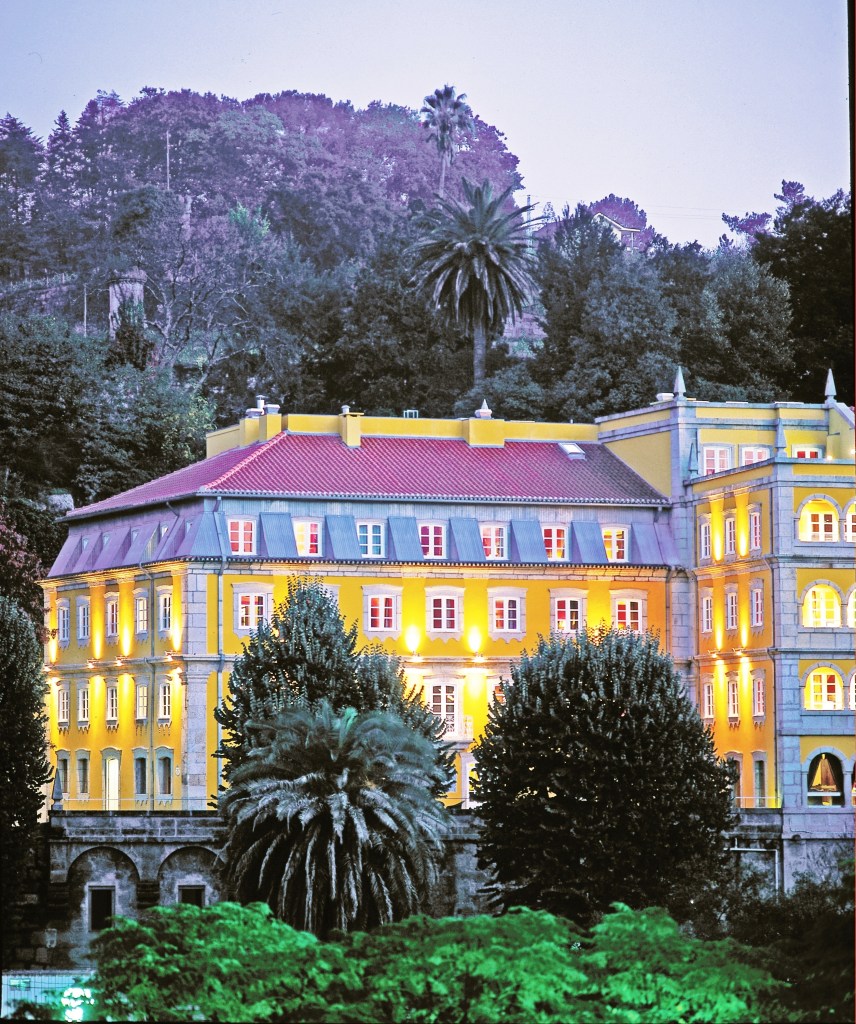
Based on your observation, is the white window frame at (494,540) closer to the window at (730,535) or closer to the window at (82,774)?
the window at (730,535)

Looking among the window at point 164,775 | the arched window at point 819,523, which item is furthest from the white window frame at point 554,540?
the window at point 164,775

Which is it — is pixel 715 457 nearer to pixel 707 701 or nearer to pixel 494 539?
pixel 494 539

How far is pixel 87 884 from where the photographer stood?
7788 cm

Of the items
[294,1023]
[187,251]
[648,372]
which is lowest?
[294,1023]

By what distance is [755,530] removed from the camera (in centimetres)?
9406

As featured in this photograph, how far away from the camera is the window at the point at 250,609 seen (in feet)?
310

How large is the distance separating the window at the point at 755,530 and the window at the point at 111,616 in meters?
23.5

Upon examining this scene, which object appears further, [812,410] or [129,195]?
[129,195]

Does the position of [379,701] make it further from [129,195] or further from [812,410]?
[129,195]

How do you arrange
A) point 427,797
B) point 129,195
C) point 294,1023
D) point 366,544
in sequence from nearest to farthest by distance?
point 294,1023, point 427,797, point 366,544, point 129,195

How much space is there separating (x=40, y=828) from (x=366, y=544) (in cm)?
2301

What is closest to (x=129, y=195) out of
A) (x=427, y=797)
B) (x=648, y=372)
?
(x=648, y=372)

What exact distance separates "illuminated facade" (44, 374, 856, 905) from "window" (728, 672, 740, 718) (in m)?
0.08

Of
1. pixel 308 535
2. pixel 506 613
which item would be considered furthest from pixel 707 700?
pixel 308 535
